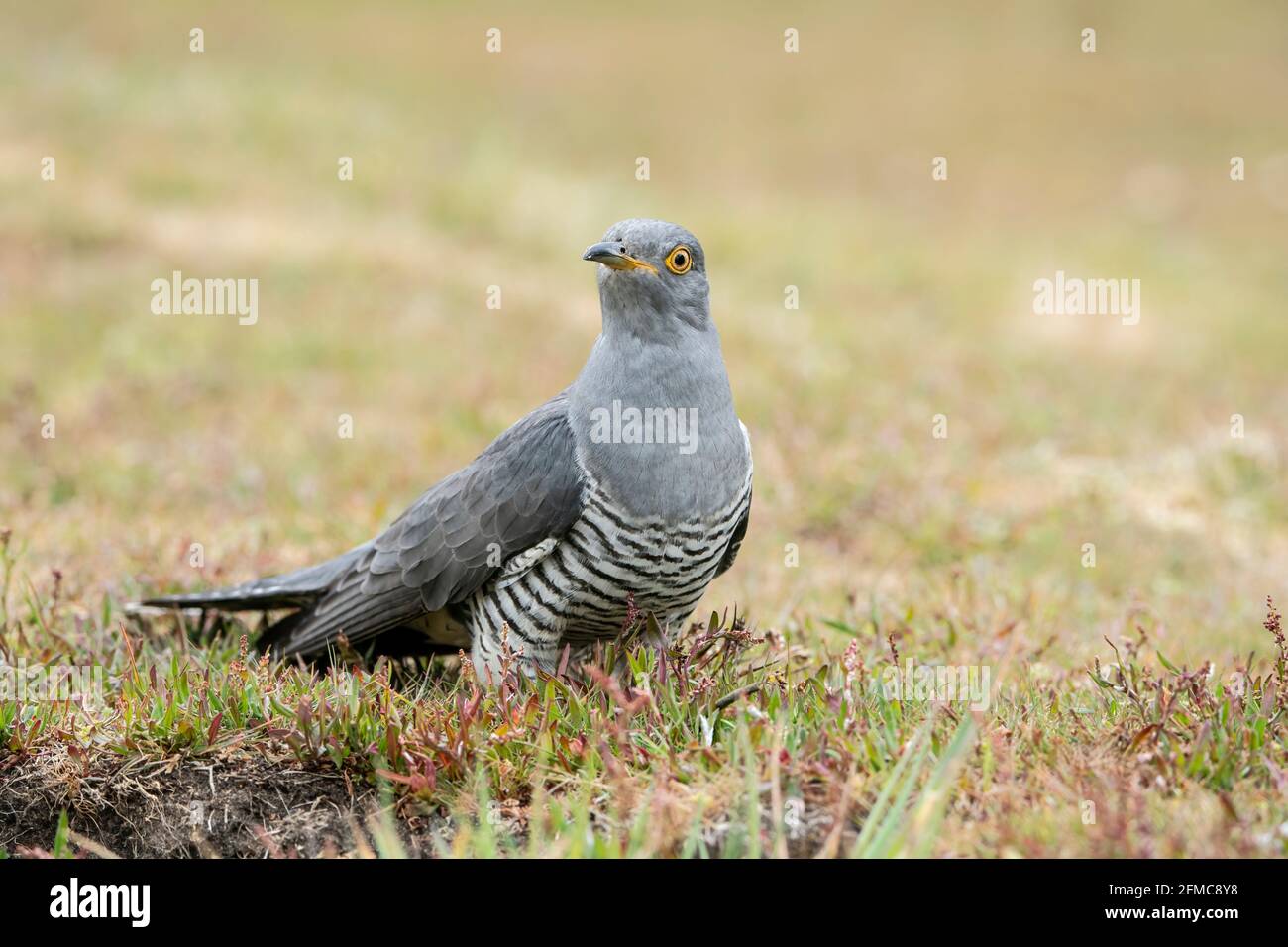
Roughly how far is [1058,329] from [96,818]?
9827mm

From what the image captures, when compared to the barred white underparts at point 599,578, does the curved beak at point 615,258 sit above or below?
above

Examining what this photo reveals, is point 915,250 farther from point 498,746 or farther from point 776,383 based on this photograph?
point 498,746

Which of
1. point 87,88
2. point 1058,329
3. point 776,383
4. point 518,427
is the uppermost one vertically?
point 87,88

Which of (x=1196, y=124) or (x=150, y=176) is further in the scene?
(x=1196, y=124)

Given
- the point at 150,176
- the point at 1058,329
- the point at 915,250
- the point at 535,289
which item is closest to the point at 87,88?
the point at 150,176

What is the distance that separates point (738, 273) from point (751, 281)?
0.25m
